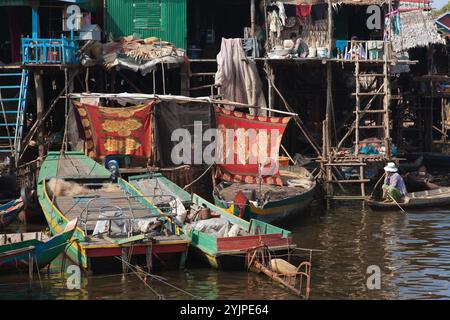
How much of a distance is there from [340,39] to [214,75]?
225 inches

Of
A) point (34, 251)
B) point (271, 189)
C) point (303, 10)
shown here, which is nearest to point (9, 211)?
point (34, 251)

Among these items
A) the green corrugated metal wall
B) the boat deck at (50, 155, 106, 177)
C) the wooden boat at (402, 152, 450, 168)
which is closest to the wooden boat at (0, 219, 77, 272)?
the boat deck at (50, 155, 106, 177)

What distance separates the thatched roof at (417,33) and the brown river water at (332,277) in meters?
13.3

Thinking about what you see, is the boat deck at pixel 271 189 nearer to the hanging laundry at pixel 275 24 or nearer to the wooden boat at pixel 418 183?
the wooden boat at pixel 418 183

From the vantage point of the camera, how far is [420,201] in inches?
916

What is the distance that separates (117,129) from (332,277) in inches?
346

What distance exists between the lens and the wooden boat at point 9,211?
750 inches

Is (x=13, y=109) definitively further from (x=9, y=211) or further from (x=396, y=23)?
(x=396, y=23)

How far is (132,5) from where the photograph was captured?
26.3m

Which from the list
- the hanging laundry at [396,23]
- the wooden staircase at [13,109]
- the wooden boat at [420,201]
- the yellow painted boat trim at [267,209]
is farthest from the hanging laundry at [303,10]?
the wooden staircase at [13,109]

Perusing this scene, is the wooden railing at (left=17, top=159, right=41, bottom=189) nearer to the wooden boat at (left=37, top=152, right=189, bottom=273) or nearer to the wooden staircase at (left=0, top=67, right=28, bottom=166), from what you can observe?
the wooden staircase at (left=0, top=67, right=28, bottom=166)

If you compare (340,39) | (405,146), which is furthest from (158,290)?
(405,146)

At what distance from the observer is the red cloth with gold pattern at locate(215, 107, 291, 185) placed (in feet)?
70.0

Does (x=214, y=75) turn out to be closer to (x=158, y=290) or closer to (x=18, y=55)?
(x=18, y=55)
